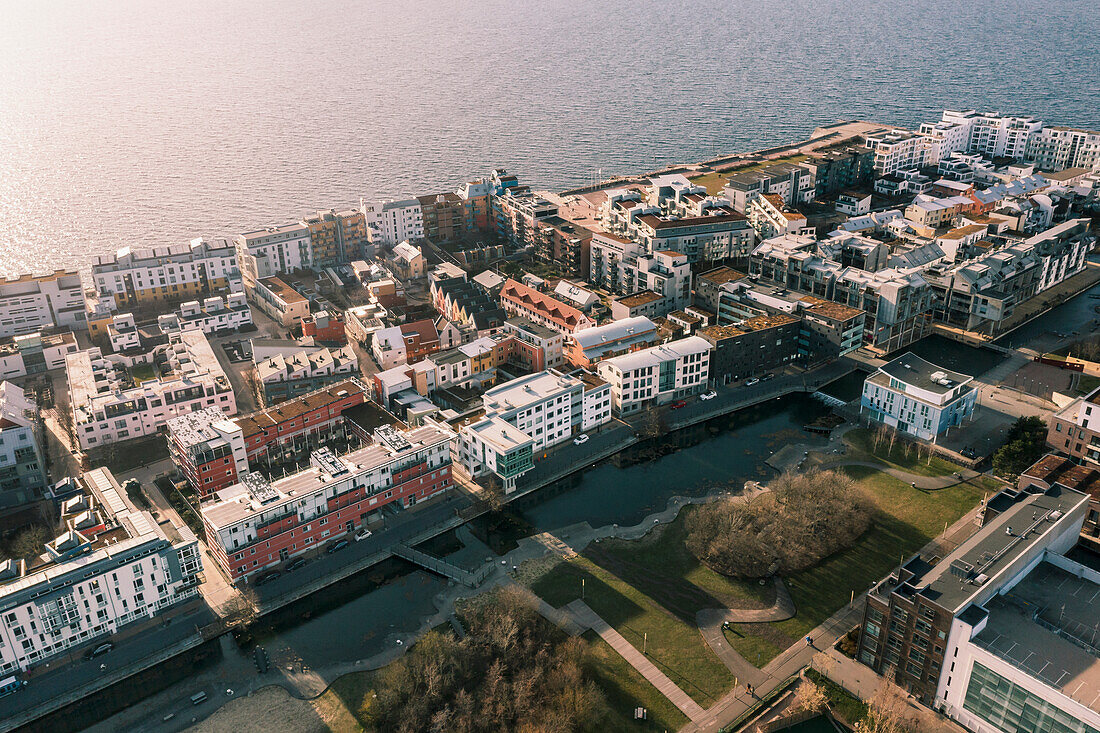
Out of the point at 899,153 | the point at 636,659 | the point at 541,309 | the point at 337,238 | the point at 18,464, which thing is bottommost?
the point at 636,659

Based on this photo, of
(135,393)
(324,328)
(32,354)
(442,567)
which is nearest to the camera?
(442,567)

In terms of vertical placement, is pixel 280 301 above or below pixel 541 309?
above

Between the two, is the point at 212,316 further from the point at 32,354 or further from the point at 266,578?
the point at 266,578

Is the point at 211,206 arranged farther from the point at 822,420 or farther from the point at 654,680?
the point at 654,680

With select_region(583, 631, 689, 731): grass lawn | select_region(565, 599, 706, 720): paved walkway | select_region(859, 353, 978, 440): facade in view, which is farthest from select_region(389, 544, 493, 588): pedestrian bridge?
select_region(859, 353, 978, 440): facade

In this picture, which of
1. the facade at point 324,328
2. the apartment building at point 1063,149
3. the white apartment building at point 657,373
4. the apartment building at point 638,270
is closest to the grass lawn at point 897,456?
the white apartment building at point 657,373

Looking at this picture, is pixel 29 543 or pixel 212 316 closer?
pixel 29 543

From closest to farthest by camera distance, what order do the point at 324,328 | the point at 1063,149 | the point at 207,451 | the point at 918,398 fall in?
the point at 207,451, the point at 918,398, the point at 324,328, the point at 1063,149

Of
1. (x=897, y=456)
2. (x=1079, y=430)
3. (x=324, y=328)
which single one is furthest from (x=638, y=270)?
(x=1079, y=430)
